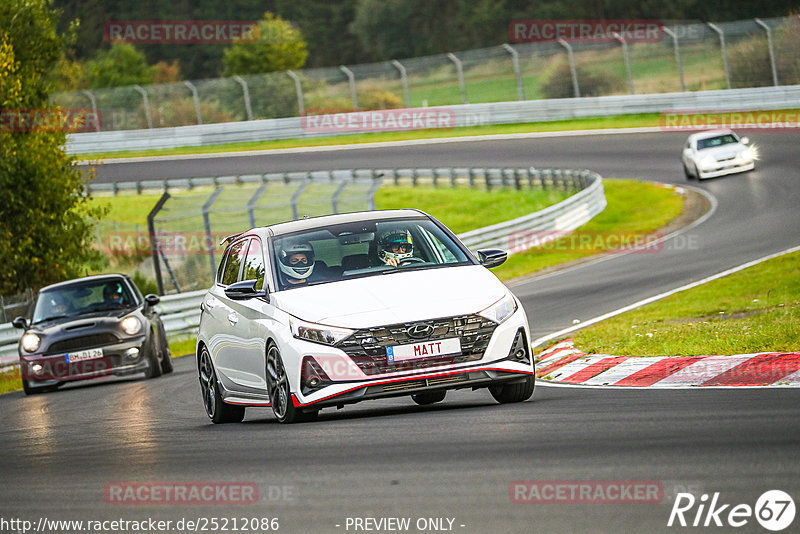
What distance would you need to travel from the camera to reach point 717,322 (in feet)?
45.2

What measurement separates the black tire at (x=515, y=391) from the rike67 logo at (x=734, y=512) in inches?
154

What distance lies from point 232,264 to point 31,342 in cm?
727

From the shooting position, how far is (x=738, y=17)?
7425 centimetres

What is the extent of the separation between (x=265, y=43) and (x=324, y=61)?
79.0ft

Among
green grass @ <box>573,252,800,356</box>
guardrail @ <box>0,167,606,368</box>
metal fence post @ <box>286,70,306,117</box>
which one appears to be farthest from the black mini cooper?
metal fence post @ <box>286,70,306,117</box>

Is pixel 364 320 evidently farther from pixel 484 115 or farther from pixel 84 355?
pixel 484 115

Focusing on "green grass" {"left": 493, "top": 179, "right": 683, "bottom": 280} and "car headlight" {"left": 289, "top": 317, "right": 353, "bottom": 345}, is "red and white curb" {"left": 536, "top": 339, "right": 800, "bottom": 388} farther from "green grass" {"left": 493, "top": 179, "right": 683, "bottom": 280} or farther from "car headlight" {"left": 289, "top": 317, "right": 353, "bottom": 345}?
"green grass" {"left": 493, "top": 179, "right": 683, "bottom": 280}

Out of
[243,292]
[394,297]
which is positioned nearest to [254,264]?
[243,292]

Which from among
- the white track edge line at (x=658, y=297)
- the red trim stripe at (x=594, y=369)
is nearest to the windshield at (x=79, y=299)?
the white track edge line at (x=658, y=297)

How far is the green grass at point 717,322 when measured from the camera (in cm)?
1145

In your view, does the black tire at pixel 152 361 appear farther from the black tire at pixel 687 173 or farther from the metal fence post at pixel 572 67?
the metal fence post at pixel 572 67

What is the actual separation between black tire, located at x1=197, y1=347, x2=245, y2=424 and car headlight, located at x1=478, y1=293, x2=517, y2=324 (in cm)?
284

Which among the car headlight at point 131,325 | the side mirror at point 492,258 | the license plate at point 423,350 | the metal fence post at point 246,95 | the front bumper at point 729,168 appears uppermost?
the side mirror at point 492,258

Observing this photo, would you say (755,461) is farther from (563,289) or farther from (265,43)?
(265,43)
